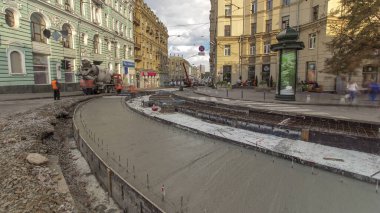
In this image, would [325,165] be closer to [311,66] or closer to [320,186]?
[320,186]

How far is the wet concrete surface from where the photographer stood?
12.4 ft

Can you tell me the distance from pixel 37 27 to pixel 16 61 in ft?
15.5

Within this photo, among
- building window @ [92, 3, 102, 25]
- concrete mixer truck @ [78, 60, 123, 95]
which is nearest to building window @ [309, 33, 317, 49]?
Answer: concrete mixer truck @ [78, 60, 123, 95]

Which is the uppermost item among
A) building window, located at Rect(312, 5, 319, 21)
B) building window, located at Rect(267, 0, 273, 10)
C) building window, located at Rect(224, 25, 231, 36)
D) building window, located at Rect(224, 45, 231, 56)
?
building window, located at Rect(267, 0, 273, 10)

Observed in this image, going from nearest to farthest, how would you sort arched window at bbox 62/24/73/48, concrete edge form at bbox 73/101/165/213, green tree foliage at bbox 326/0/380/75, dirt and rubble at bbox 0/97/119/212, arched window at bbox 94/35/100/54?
concrete edge form at bbox 73/101/165/213 → dirt and rubble at bbox 0/97/119/212 → green tree foliage at bbox 326/0/380/75 → arched window at bbox 62/24/73/48 → arched window at bbox 94/35/100/54

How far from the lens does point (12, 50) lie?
66.1ft

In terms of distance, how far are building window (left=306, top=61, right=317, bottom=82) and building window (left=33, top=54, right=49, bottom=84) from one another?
28154 mm

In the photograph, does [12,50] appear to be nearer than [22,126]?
No

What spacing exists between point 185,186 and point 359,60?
7306 mm

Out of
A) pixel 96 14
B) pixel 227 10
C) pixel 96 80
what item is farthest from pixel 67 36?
pixel 227 10

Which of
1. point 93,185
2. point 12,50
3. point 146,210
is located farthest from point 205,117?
point 12,50

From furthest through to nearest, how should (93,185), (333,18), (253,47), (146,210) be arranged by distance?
1. (253,47)
2. (333,18)
3. (93,185)
4. (146,210)

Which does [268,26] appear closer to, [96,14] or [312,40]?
[312,40]

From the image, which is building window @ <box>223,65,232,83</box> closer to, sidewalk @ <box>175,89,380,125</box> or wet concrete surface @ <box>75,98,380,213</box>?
sidewalk @ <box>175,89,380,125</box>
